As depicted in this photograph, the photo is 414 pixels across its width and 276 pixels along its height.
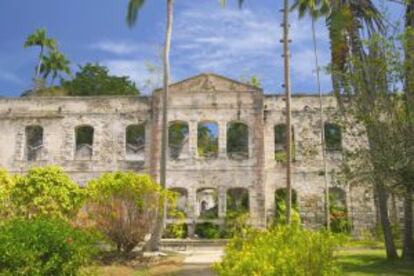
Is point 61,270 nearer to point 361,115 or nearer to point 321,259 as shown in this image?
point 321,259

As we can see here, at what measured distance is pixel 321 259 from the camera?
6672 millimetres

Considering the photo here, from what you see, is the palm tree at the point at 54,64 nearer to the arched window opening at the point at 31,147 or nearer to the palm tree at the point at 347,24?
the arched window opening at the point at 31,147

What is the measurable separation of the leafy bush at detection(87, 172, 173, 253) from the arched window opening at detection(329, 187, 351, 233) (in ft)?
35.6

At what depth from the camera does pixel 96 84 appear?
3903 cm

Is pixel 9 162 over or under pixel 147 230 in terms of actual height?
over

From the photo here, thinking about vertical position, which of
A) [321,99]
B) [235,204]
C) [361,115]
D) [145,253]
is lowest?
[145,253]

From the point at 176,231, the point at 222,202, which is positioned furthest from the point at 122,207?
the point at 222,202

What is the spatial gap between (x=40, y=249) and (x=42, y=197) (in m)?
7.70

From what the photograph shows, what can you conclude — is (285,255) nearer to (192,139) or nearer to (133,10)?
(133,10)

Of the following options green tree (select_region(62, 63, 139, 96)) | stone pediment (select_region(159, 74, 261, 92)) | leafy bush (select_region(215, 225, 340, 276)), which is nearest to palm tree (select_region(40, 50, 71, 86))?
green tree (select_region(62, 63, 139, 96))

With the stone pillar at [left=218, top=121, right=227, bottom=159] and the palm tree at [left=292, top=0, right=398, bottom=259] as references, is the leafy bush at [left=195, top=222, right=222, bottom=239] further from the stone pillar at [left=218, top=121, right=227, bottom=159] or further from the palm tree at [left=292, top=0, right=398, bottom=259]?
the palm tree at [left=292, top=0, right=398, bottom=259]

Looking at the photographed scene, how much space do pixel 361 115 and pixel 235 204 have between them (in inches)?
558

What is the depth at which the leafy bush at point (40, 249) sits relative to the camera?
8.49m

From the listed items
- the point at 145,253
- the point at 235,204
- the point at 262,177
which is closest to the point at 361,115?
the point at 145,253
